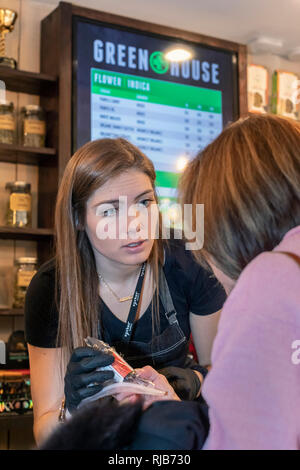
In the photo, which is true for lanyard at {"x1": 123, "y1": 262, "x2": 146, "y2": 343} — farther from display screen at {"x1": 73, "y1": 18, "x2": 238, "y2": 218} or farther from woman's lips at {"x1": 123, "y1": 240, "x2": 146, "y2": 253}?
display screen at {"x1": 73, "y1": 18, "x2": 238, "y2": 218}

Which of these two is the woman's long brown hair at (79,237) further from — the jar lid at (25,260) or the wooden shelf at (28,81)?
the wooden shelf at (28,81)

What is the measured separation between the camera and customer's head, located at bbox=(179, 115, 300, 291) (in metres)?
0.74

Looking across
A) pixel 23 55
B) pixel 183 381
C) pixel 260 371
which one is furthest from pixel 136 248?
pixel 23 55

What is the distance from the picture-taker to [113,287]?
4.81ft

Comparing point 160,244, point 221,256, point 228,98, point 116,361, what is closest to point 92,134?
point 228,98

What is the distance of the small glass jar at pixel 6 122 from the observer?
2473mm

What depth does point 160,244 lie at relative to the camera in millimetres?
1490

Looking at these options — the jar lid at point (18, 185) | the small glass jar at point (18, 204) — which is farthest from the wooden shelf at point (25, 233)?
the jar lid at point (18, 185)

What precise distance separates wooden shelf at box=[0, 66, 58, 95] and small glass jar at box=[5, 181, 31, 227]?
48 centimetres

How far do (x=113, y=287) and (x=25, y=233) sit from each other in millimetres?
1073

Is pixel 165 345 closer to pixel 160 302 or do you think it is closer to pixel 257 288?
pixel 160 302

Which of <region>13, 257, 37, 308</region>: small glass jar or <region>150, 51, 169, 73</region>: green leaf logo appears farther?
<region>150, 51, 169, 73</region>: green leaf logo

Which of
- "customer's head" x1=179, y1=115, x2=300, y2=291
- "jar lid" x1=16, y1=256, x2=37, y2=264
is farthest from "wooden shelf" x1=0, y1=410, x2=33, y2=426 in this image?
"customer's head" x1=179, y1=115, x2=300, y2=291
